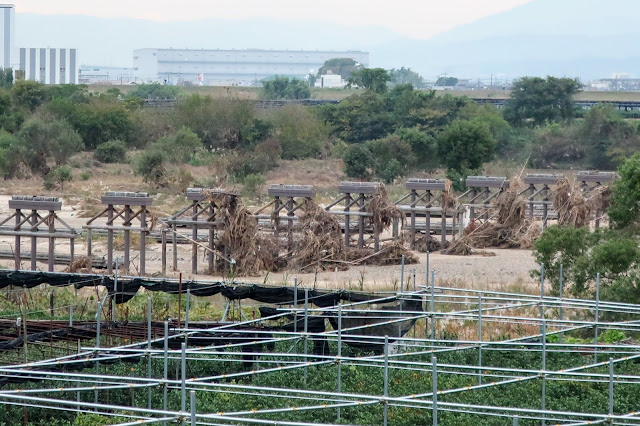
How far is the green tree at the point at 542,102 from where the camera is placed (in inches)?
2640

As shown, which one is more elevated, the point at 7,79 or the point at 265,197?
the point at 7,79

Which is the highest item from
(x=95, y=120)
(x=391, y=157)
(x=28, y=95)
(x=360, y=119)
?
(x=28, y=95)

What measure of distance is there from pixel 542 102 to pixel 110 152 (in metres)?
28.0

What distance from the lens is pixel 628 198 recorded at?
2322 centimetres

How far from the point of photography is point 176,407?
45.8 ft

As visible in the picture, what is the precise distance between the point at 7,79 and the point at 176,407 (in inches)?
2615

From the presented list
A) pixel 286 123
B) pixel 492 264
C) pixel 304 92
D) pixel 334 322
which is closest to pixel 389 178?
pixel 286 123

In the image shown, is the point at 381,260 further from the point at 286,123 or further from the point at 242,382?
the point at 286,123

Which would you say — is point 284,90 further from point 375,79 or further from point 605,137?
point 605,137

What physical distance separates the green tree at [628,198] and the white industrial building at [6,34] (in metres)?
122

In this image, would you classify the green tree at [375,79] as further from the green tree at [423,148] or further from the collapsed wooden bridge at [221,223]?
the collapsed wooden bridge at [221,223]

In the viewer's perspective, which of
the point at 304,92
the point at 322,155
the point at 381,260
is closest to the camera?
the point at 381,260

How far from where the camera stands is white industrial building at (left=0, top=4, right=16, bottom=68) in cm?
13775

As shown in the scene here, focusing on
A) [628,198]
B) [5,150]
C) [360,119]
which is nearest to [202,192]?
[628,198]
